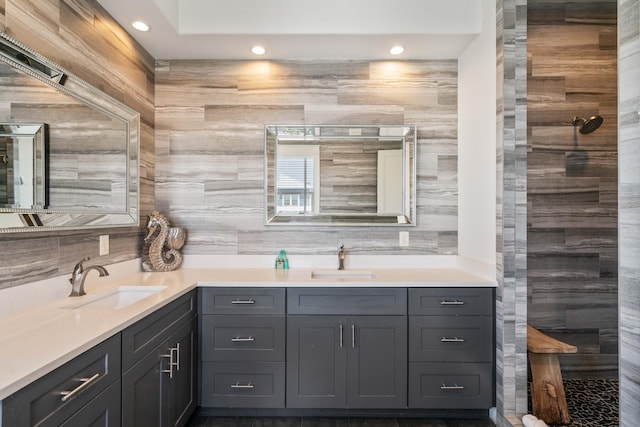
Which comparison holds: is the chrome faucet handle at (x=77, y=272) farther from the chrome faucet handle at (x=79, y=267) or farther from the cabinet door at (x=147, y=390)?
the cabinet door at (x=147, y=390)

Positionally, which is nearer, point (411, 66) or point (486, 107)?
point (486, 107)

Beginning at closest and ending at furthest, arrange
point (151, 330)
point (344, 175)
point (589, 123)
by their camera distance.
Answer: point (151, 330) → point (589, 123) → point (344, 175)

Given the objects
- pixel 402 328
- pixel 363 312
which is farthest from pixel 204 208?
pixel 402 328

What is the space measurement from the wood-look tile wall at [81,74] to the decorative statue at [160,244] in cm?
9

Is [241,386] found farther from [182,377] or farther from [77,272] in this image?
[77,272]

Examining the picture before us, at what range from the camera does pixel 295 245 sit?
109 inches

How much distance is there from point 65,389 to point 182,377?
3.17 feet

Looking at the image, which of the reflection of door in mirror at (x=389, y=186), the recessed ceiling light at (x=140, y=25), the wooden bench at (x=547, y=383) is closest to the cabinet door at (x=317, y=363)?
the reflection of door in mirror at (x=389, y=186)

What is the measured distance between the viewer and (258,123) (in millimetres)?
2748

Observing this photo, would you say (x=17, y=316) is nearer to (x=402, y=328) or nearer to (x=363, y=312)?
(x=363, y=312)

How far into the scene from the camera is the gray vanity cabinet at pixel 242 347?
7.16 feet

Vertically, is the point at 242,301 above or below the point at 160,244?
below

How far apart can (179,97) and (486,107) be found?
7.32 ft

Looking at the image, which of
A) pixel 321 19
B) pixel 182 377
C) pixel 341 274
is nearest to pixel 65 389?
pixel 182 377
